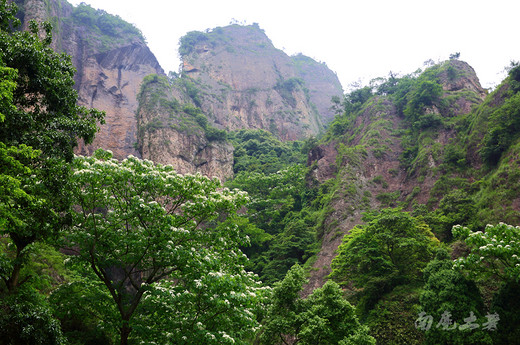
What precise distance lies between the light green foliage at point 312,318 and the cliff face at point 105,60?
3316 cm

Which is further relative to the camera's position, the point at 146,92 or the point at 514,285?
the point at 146,92

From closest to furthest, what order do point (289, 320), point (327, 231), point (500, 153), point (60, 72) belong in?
point (60, 72) < point (289, 320) < point (500, 153) < point (327, 231)

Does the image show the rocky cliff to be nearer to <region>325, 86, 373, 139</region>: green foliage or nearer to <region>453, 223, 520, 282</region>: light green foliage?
<region>325, 86, 373, 139</region>: green foliage

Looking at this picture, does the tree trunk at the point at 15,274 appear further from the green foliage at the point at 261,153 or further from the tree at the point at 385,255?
the green foliage at the point at 261,153

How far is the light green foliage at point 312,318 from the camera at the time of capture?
1234 cm

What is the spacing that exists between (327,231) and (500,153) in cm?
1301

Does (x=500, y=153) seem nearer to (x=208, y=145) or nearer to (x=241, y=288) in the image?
(x=241, y=288)

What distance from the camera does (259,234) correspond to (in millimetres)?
29500

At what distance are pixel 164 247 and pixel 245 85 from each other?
68.9 metres

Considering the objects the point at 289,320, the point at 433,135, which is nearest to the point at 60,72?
the point at 289,320

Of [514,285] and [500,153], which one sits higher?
[500,153]

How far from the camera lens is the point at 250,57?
8475cm

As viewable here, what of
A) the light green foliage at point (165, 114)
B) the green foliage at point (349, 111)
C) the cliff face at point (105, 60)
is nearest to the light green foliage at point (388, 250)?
the green foliage at point (349, 111)

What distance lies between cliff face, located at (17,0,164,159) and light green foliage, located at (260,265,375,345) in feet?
109
